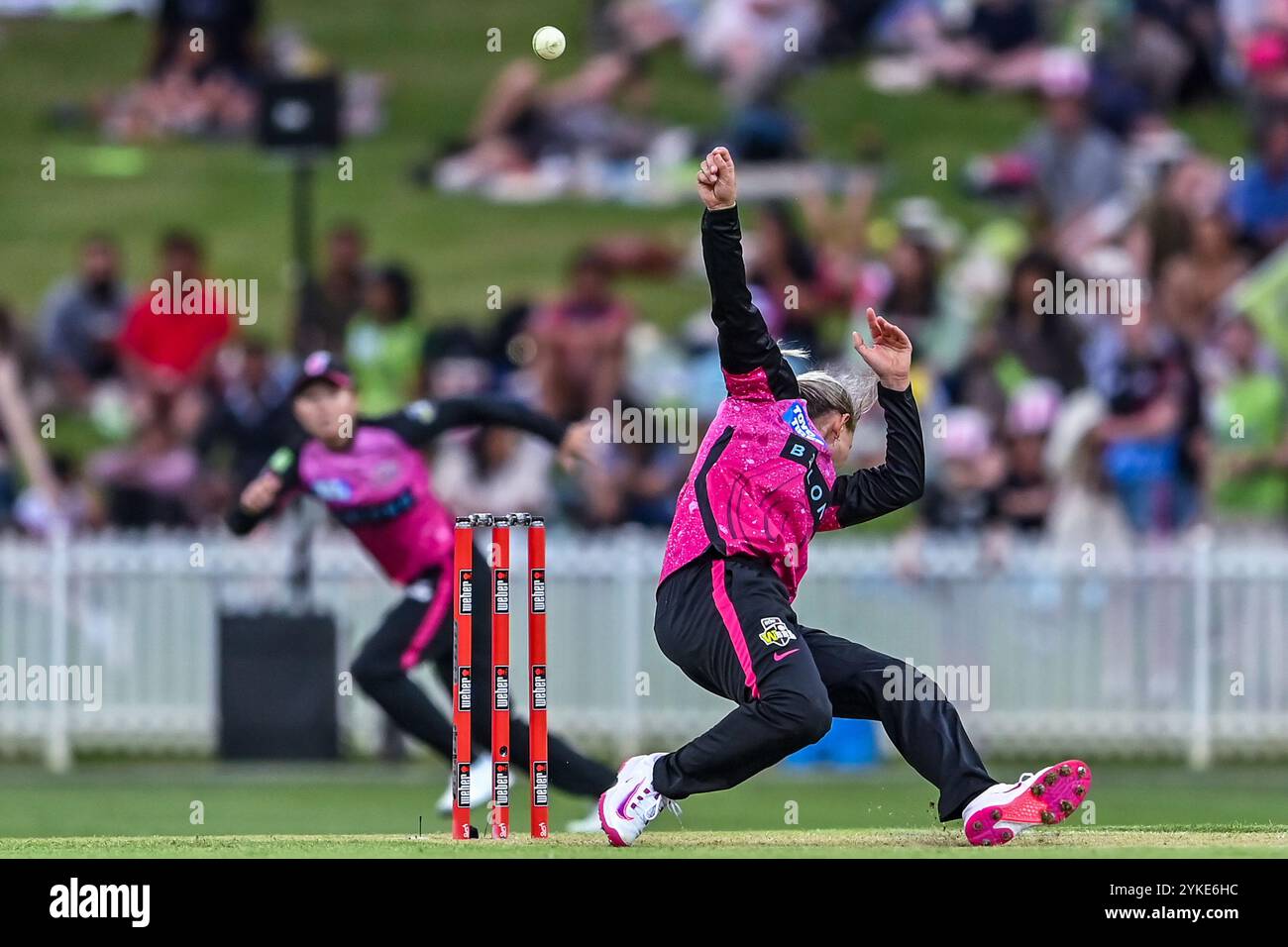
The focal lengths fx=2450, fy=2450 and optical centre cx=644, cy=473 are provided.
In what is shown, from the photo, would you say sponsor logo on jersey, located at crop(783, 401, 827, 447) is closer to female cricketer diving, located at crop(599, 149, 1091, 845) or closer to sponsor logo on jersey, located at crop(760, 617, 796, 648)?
female cricketer diving, located at crop(599, 149, 1091, 845)

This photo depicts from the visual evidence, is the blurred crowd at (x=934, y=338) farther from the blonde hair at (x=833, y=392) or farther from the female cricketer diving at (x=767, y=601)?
the female cricketer diving at (x=767, y=601)

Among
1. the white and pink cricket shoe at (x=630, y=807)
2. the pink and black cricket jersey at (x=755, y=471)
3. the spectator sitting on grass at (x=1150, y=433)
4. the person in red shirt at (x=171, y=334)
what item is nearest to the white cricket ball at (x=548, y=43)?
the pink and black cricket jersey at (x=755, y=471)

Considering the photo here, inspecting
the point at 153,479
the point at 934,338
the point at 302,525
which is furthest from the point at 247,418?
the point at 934,338

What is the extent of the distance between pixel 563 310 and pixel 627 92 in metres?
6.26

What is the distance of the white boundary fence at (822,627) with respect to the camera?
1619cm

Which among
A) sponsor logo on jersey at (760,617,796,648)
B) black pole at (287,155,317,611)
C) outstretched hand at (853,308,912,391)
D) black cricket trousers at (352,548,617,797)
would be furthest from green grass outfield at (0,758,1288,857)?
outstretched hand at (853,308,912,391)

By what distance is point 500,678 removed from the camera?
29.9 feet

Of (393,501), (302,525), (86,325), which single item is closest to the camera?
(393,501)

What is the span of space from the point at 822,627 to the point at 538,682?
7.31 m

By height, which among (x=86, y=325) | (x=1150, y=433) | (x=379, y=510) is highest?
(x=86, y=325)

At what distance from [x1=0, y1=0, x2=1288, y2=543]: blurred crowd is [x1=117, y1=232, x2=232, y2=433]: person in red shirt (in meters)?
0.03

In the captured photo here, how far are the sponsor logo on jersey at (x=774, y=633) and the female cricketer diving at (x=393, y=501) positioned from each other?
3016 mm

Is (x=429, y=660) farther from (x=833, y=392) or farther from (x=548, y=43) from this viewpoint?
(x=833, y=392)
